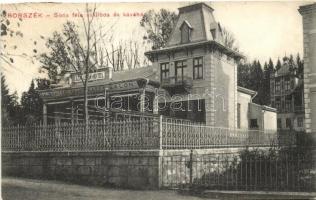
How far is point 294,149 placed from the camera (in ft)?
39.6

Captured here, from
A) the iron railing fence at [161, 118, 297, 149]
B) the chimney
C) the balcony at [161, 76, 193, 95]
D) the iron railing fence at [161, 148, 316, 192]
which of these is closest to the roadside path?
the iron railing fence at [161, 148, 316, 192]

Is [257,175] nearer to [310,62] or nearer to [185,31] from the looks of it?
[310,62]

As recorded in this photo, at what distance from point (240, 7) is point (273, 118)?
15473mm

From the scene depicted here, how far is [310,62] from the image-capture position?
1380 centimetres

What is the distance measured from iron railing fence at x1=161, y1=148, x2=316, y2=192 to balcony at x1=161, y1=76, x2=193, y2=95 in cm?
900

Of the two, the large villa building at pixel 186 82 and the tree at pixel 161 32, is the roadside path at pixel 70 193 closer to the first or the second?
the tree at pixel 161 32

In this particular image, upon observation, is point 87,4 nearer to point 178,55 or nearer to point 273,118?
point 178,55

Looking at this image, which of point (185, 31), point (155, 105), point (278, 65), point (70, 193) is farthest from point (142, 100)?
point (70, 193)

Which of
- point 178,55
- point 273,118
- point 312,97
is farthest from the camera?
point 273,118

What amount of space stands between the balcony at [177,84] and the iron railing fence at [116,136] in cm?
547

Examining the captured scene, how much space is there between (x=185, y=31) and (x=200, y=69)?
1.95 meters

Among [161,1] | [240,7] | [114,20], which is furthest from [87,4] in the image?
[240,7]

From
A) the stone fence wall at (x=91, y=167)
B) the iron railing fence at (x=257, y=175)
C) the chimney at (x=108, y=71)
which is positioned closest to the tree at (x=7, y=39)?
the stone fence wall at (x=91, y=167)

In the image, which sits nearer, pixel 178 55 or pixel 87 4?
pixel 87 4
